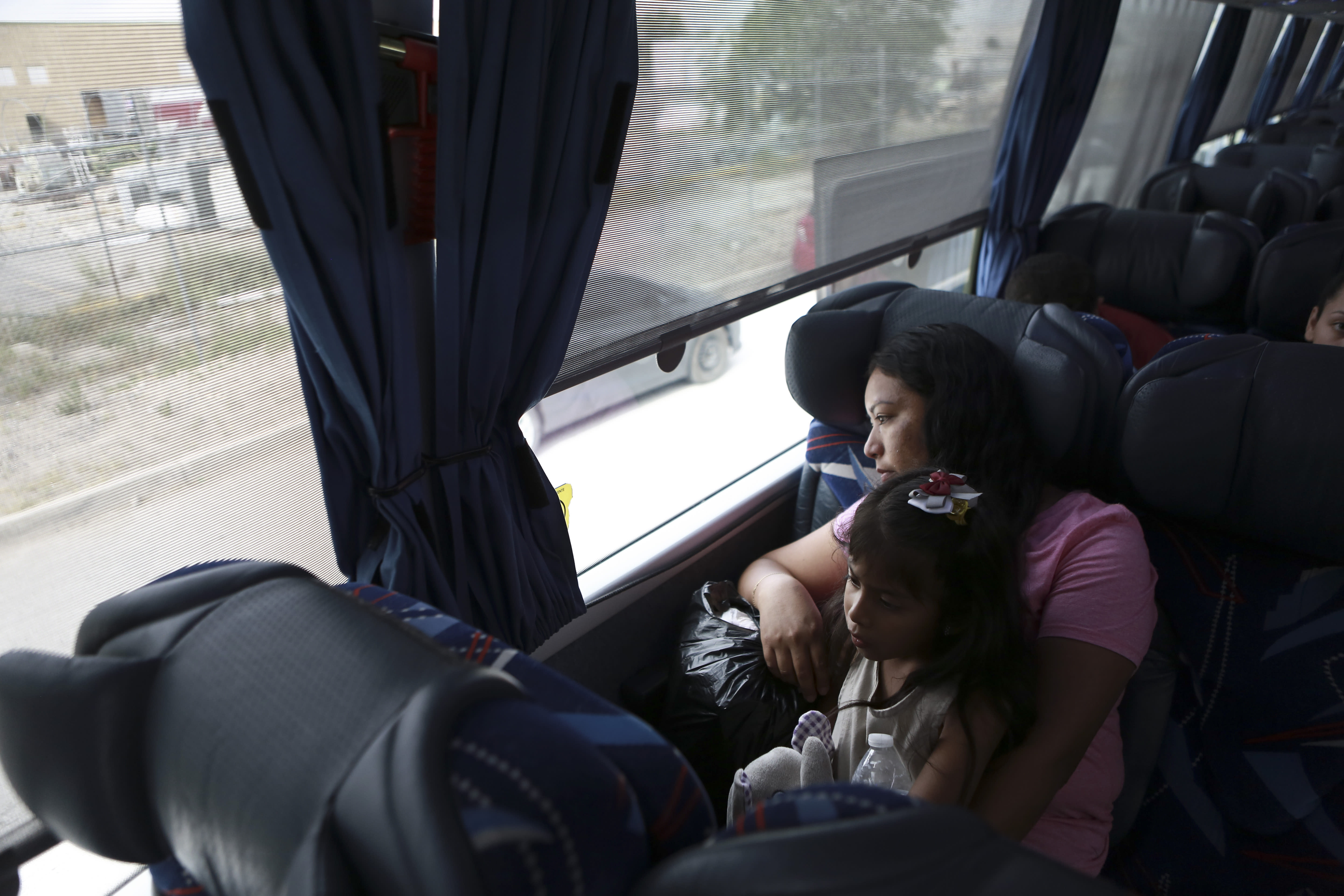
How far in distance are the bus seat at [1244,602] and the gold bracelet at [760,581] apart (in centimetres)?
67

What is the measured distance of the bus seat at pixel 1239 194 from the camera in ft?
12.5

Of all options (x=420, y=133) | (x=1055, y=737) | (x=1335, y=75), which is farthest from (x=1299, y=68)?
(x=420, y=133)

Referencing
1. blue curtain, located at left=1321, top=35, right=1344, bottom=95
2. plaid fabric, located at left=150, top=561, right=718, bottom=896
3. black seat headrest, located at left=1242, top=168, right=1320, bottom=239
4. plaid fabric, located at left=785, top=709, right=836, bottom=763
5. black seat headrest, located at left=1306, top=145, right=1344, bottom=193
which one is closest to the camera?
plaid fabric, located at left=150, top=561, right=718, bottom=896

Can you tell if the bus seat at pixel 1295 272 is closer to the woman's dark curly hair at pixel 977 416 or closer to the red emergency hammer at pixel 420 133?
the woman's dark curly hair at pixel 977 416

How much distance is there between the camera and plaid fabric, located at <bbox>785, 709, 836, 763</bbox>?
4.27 ft

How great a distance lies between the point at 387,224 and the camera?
1096 millimetres

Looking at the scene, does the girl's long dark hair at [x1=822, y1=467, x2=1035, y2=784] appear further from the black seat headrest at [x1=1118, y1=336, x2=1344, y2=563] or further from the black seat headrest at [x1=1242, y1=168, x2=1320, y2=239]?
the black seat headrest at [x1=1242, y1=168, x2=1320, y2=239]

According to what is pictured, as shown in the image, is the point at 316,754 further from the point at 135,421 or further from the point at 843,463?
the point at 843,463

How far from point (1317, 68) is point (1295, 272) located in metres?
8.35

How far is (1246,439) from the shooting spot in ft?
4.02

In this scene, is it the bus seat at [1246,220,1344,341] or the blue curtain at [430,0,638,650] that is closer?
the blue curtain at [430,0,638,650]

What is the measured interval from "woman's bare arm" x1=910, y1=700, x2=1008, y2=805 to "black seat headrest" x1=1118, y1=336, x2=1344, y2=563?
1.62 ft

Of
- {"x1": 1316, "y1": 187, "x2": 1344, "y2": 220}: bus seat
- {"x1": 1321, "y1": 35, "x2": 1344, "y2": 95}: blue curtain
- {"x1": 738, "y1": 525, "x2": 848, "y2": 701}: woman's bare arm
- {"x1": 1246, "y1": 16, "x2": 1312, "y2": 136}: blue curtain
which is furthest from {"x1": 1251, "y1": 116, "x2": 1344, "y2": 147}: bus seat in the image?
{"x1": 738, "y1": 525, "x2": 848, "y2": 701}: woman's bare arm

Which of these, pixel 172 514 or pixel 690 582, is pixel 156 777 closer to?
pixel 172 514
